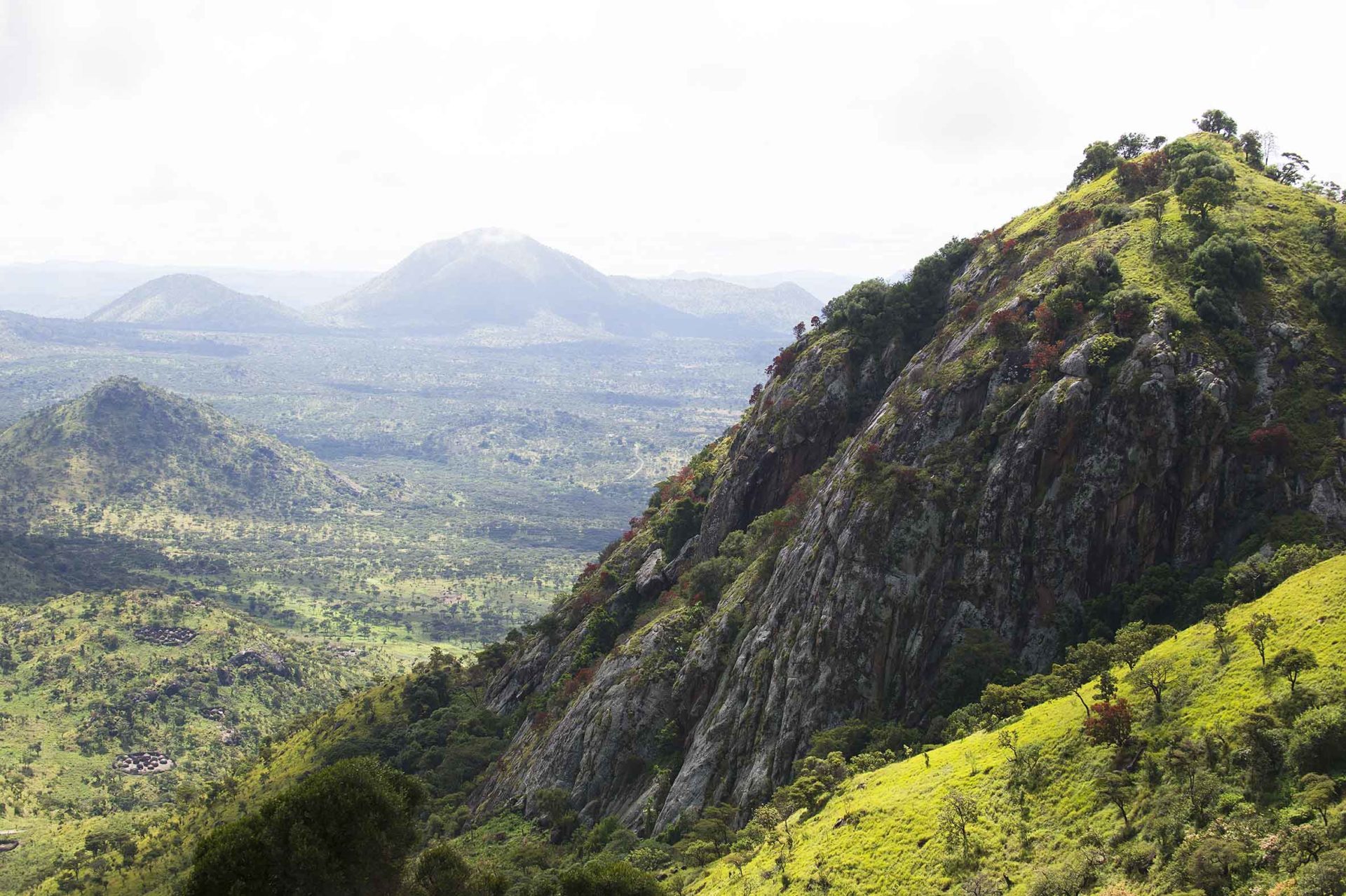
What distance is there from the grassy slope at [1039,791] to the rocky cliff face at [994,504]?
11.3 metres

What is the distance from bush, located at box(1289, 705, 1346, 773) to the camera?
109ft

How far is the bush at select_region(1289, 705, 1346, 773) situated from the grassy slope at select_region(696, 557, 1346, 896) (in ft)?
9.35

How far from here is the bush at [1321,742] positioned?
3312 centimetres

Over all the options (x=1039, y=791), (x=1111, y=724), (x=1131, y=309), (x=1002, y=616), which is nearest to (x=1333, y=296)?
(x=1131, y=309)

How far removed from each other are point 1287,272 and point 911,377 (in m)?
30.5

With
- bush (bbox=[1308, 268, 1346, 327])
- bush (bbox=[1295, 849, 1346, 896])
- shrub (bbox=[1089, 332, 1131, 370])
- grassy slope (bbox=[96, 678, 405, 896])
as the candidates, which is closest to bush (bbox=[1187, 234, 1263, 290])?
bush (bbox=[1308, 268, 1346, 327])

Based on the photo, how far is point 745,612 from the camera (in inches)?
3105

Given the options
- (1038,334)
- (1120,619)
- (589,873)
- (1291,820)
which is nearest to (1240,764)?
(1291,820)

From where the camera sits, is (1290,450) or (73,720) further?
(73,720)

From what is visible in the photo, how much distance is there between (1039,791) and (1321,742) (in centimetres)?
1331

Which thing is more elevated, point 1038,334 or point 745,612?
point 1038,334

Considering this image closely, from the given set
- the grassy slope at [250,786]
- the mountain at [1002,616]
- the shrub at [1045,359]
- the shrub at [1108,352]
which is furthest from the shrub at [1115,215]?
the grassy slope at [250,786]

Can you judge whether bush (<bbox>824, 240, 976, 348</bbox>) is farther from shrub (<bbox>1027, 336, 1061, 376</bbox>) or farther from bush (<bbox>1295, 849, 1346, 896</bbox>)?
bush (<bbox>1295, 849, 1346, 896</bbox>)

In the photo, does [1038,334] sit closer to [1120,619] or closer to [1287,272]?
[1287,272]
